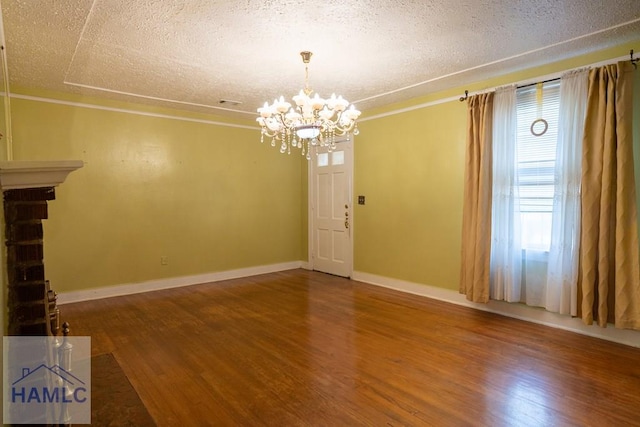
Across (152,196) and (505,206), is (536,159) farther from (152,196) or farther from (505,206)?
(152,196)

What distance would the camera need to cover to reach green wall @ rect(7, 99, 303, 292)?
438cm

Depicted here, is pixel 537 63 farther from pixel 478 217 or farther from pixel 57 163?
pixel 57 163

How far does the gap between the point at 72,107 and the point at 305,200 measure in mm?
3748

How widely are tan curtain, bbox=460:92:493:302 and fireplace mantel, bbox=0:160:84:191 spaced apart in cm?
377

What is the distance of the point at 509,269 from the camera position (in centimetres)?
377

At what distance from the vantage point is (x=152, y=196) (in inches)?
199

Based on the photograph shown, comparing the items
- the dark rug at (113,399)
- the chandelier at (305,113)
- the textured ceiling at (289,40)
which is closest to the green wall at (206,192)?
the textured ceiling at (289,40)

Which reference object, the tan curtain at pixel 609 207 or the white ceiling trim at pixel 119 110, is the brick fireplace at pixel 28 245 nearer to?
the white ceiling trim at pixel 119 110

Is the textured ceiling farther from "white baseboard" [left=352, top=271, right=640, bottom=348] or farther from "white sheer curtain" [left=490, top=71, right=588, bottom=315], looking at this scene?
"white baseboard" [left=352, top=271, right=640, bottom=348]

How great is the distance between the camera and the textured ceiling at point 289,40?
99.3 inches

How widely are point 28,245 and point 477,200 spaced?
3932mm

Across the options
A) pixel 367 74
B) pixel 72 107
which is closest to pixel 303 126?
pixel 367 74

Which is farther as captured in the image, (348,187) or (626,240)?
(348,187)

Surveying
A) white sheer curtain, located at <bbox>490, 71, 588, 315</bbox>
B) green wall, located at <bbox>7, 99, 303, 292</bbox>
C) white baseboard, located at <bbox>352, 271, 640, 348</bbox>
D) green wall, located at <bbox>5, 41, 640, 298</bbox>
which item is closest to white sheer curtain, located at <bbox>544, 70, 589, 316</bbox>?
white sheer curtain, located at <bbox>490, 71, 588, 315</bbox>
